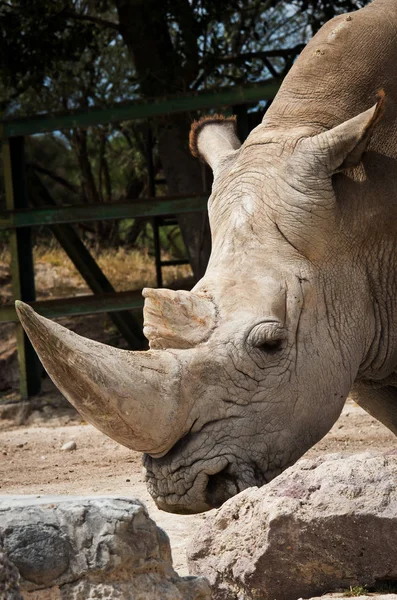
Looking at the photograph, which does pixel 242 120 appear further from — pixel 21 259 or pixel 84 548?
pixel 84 548

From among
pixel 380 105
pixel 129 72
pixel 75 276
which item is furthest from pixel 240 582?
pixel 129 72

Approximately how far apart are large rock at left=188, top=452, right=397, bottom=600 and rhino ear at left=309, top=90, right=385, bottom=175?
133cm

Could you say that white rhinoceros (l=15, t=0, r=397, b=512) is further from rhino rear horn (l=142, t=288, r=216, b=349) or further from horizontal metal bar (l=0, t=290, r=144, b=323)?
horizontal metal bar (l=0, t=290, r=144, b=323)

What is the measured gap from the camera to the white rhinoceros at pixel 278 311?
171 inches

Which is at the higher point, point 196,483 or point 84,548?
point 196,483

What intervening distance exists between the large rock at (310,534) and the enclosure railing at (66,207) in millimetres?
5500

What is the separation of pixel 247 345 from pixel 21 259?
5912mm

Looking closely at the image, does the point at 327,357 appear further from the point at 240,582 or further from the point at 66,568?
the point at 66,568

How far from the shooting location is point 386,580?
4227mm

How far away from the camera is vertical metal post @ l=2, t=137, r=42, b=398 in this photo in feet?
32.8

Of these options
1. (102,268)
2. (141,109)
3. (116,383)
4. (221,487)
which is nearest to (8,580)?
(116,383)

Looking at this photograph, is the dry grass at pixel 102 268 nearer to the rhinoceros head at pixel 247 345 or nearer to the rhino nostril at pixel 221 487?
the rhinoceros head at pixel 247 345

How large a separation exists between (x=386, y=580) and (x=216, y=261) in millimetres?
1512

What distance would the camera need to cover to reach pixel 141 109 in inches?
398
